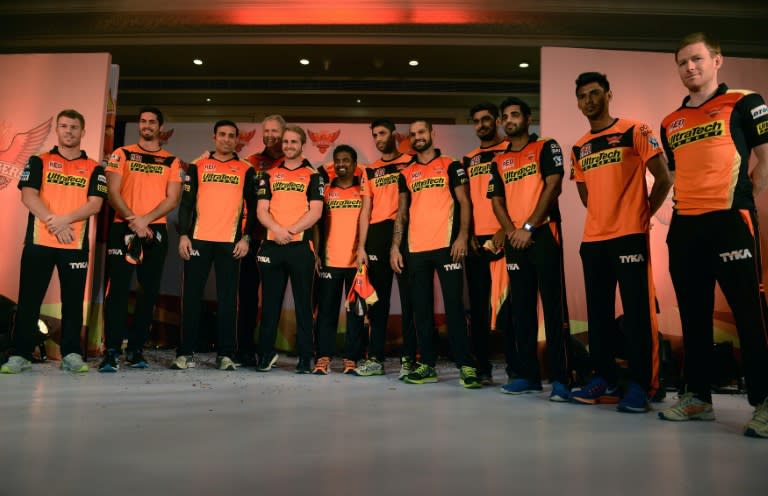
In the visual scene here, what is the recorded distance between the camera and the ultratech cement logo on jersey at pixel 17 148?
178 inches

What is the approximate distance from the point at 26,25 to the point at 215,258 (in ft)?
16.3

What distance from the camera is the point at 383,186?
13.0 feet

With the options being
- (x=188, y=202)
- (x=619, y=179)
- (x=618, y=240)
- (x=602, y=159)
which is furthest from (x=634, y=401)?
(x=188, y=202)

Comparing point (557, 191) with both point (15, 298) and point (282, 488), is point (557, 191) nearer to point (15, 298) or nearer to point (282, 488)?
point (282, 488)

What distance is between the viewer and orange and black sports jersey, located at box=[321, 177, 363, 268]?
3.94 m

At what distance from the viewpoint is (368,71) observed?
7.70 m

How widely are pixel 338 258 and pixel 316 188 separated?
0.51 m

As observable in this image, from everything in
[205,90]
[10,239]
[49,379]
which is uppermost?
[205,90]

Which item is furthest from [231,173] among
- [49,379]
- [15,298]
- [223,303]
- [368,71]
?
[368,71]

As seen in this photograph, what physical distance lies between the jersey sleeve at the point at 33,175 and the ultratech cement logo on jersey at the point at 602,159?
3.41m

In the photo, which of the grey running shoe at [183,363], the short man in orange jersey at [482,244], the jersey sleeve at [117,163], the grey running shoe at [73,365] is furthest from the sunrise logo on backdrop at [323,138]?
the grey running shoe at [73,365]

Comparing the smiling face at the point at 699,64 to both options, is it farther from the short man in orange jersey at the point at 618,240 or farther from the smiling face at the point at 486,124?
the smiling face at the point at 486,124

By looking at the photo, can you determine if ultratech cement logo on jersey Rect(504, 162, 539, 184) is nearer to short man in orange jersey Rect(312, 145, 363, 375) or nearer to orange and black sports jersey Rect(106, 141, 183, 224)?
short man in orange jersey Rect(312, 145, 363, 375)

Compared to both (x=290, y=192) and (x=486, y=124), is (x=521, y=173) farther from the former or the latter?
(x=290, y=192)
